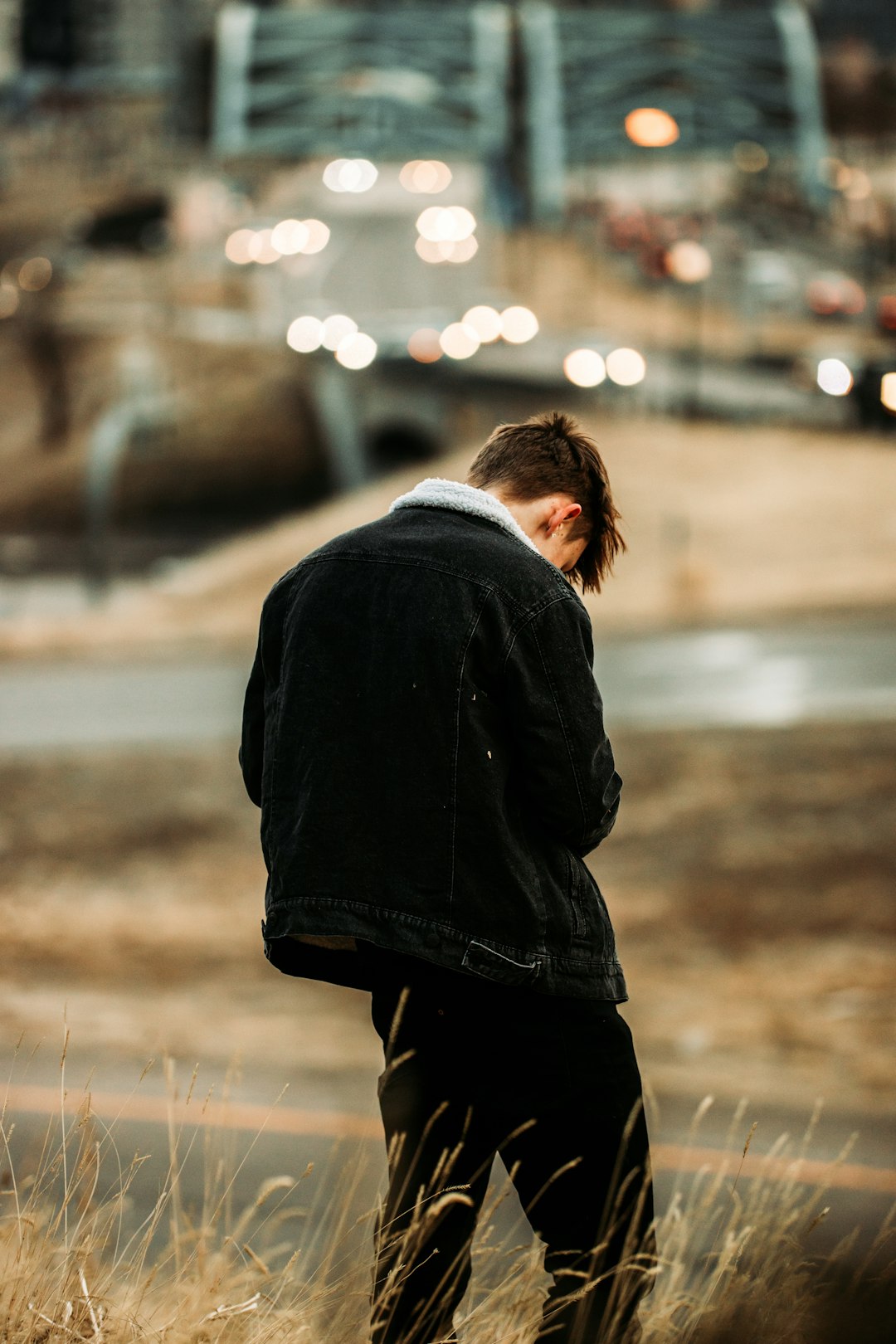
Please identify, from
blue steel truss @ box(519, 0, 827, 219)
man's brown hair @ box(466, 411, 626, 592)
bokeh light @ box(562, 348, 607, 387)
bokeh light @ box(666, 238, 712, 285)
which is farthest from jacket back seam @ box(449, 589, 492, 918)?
blue steel truss @ box(519, 0, 827, 219)

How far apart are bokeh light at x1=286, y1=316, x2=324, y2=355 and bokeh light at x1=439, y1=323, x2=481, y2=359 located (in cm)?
445

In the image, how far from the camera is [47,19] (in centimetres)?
11250

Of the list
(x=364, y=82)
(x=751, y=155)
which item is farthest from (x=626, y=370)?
(x=364, y=82)

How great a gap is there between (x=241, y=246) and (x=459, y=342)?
18.0 metres

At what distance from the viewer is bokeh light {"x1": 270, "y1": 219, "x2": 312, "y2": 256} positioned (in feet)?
176

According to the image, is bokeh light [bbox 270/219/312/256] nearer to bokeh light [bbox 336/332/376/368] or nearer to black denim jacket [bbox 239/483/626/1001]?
bokeh light [bbox 336/332/376/368]

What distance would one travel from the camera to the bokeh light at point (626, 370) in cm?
4072

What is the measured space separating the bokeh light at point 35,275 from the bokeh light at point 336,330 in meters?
21.3

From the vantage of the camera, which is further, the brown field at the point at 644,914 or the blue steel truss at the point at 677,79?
the blue steel truss at the point at 677,79

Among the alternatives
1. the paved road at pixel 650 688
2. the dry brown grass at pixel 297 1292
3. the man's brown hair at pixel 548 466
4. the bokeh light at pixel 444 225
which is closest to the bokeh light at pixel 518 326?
the bokeh light at pixel 444 225

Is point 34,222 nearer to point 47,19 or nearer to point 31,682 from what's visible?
point 47,19

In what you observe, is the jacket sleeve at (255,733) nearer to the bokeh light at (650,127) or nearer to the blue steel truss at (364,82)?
the bokeh light at (650,127)

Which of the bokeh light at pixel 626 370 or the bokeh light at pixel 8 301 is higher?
the bokeh light at pixel 8 301

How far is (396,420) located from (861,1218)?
39.6 metres
